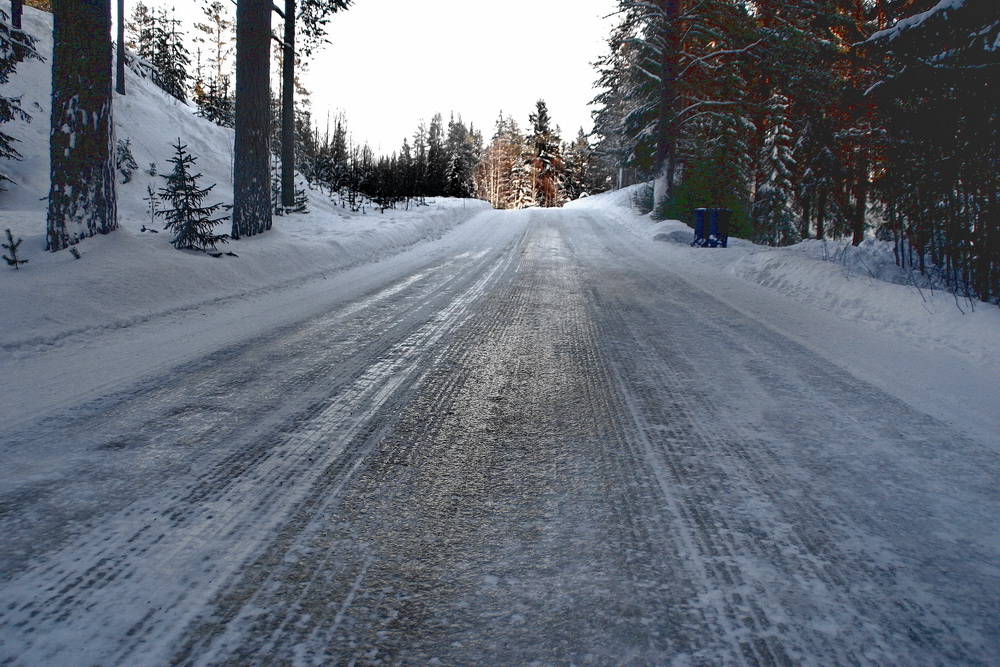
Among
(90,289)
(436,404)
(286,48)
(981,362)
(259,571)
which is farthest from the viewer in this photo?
(286,48)

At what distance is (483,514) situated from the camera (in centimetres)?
222

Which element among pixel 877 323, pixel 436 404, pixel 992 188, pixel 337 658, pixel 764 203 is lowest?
pixel 337 658

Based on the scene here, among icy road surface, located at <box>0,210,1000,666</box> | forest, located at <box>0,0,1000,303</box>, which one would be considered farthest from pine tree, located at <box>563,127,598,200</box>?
icy road surface, located at <box>0,210,1000,666</box>

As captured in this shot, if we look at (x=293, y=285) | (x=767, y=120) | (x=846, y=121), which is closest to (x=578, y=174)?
(x=767, y=120)

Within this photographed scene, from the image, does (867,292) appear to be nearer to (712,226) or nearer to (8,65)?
(712,226)

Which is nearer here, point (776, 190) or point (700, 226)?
point (700, 226)

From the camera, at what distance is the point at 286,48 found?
14930 millimetres

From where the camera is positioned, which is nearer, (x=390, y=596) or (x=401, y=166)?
(x=390, y=596)

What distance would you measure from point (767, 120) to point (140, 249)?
74.9 feet

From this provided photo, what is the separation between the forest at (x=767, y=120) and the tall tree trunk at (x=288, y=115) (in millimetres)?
45

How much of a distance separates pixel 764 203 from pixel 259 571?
25038 mm

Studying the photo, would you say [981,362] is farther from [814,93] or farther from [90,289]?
[814,93]

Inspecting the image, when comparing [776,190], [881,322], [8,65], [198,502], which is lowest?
[198,502]

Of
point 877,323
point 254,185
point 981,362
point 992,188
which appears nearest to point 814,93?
point 992,188
